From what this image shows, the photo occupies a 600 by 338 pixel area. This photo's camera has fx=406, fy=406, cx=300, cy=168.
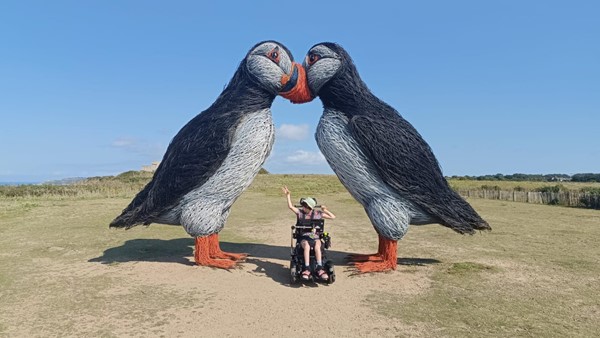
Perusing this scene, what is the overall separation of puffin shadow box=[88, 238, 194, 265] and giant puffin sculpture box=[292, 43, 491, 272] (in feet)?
11.2

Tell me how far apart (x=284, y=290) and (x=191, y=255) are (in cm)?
311

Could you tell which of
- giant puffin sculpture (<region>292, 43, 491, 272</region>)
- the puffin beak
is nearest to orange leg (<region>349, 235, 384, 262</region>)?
giant puffin sculpture (<region>292, 43, 491, 272</region>)

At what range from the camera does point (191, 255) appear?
27.0 ft

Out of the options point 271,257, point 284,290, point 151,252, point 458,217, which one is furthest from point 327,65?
point 151,252

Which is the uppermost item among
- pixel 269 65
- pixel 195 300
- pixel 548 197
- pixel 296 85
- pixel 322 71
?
pixel 269 65

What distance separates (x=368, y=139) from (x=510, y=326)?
321 centimetres

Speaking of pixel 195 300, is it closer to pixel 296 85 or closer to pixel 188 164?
pixel 188 164

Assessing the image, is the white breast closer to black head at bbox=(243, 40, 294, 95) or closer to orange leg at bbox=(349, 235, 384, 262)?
black head at bbox=(243, 40, 294, 95)

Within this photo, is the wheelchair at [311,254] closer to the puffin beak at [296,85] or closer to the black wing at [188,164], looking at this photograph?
the black wing at [188,164]

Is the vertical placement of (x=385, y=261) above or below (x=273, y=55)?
below

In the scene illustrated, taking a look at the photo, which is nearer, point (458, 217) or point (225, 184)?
point (458, 217)

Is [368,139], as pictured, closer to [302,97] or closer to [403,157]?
[403,157]

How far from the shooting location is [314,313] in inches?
194

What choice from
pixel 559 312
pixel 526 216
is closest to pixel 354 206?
pixel 526 216
